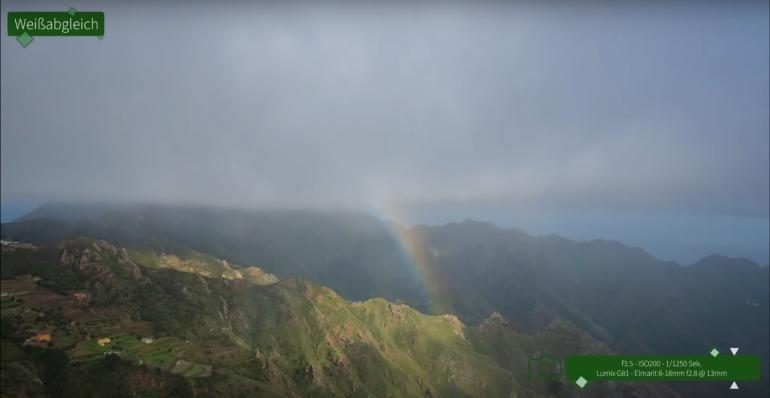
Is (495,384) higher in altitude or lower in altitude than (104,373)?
lower

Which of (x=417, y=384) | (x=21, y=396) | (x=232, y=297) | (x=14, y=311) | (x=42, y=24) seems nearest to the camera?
(x=42, y=24)

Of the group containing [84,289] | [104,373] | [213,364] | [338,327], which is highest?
[84,289]

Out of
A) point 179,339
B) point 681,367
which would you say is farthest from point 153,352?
point 681,367

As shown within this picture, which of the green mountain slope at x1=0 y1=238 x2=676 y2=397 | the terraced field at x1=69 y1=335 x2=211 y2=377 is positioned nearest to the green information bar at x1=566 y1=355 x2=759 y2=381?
the green mountain slope at x1=0 y1=238 x2=676 y2=397

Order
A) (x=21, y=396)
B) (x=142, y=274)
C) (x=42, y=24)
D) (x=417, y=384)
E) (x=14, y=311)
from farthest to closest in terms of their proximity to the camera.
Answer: (x=417, y=384) → (x=142, y=274) → (x=14, y=311) → (x=21, y=396) → (x=42, y=24)

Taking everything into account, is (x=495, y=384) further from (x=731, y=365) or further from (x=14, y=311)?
(x=14, y=311)

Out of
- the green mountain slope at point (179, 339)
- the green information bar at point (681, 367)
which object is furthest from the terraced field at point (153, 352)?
the green information bar at point (681, 367)

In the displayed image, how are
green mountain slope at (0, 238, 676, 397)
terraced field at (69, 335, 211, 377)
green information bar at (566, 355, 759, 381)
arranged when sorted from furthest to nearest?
terraced field at (69, 335, 211, 377) < green mountain slope at (0, 238, 676, 397) < green information bar at (566, 355, 759, 381)

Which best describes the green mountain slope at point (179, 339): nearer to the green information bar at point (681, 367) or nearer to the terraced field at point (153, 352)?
the terraced field at point (153, 352)

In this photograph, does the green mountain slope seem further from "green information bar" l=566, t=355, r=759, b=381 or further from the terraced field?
"green information bar" l=566, t=355, r=759, b=381

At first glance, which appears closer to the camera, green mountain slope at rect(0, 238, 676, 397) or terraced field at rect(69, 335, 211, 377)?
green mountain slope at rect(0, 238, 676, 397)

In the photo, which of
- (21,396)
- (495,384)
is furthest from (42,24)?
(495,384)
